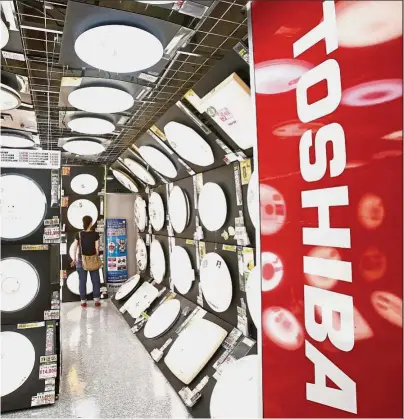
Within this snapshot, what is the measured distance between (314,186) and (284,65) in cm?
44

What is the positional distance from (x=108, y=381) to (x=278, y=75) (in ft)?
9.81

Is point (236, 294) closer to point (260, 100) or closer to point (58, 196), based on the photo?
point (58, 196)

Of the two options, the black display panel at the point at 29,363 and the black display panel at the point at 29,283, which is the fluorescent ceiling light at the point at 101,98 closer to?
the black display panel at the point at 29,283

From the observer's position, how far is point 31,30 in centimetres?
264

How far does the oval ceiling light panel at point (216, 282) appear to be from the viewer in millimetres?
2959

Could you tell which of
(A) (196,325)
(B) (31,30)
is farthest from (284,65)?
(A) (196,325)

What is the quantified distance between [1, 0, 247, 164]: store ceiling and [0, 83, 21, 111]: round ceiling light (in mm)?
172

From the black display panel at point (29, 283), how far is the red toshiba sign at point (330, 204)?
2219 mm

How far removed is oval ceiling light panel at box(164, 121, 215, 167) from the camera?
3.05 meters

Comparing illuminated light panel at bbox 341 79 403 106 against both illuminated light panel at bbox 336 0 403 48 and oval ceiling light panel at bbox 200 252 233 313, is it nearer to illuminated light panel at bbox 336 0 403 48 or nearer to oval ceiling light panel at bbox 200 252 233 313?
illuminated light panel at bbox 336 0 403 48

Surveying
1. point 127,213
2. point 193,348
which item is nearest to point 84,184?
point 127,213

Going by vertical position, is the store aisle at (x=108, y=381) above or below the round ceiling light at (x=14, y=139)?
below

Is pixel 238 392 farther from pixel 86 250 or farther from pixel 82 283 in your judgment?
pixel 82 283

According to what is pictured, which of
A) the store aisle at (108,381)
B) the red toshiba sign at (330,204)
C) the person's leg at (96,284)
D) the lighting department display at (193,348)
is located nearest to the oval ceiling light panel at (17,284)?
the store aisle at (108,381)
